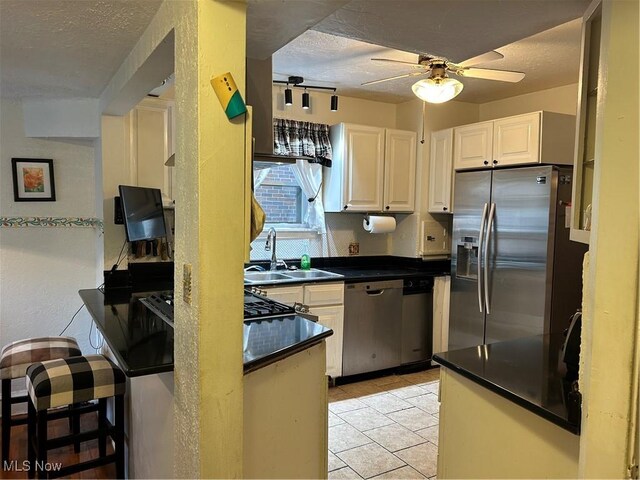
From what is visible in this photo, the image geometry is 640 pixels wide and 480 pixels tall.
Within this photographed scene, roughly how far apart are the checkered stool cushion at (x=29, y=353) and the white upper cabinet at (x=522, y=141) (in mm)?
3297

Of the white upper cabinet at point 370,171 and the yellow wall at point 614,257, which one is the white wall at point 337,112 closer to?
the white upper cabinet at point 370,171

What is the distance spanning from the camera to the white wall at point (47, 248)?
3281 millimetres

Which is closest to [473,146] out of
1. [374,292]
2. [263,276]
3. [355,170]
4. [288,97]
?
[355,170]

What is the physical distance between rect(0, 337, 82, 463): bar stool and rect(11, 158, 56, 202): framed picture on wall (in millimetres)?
1182

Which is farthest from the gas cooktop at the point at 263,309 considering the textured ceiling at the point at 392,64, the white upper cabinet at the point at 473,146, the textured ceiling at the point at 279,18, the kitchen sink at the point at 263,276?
the white upper cabinet at the point at 473,146

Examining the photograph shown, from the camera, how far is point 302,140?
404 centimetres

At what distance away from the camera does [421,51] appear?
2.01m

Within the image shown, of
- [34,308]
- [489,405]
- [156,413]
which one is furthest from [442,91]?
[34,308]

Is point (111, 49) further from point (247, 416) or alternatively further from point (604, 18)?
point (604, 18)

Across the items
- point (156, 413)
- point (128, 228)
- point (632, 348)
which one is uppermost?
point (128, 228)

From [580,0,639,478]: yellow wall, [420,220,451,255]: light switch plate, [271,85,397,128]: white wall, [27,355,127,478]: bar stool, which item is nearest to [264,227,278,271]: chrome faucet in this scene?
[271,85,397,128]: white wall

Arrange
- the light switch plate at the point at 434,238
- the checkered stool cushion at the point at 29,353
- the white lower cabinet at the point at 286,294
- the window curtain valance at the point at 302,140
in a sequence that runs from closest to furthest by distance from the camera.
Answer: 1. the checkered stool cushion at the point at 29,353
2. the white lower cabinet at the point at 286,294
3. the window curtain valance at the point at 302,140
4. the light switch plate at the point at 434,238

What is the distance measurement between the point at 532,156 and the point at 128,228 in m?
2.85

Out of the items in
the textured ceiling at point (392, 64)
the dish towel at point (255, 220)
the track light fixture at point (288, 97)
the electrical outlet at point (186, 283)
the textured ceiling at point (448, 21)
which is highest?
the textured ceiling at point (392, 64)
